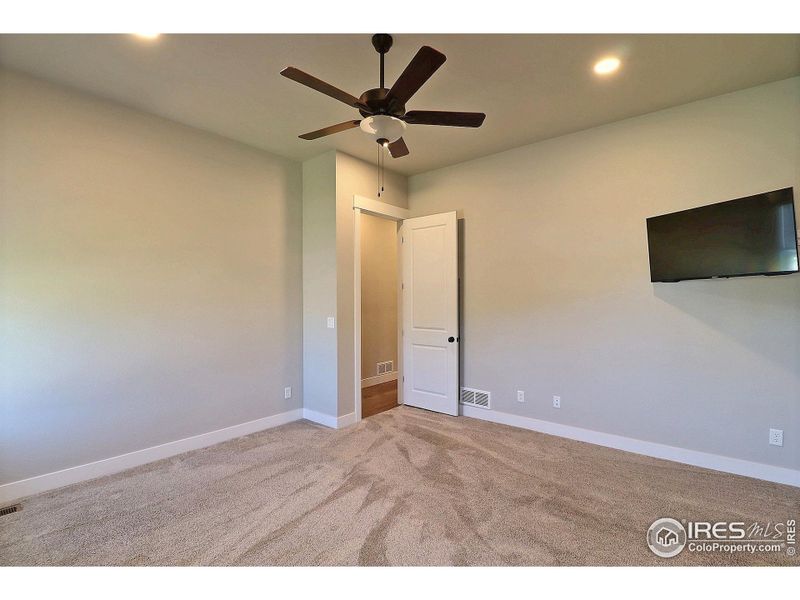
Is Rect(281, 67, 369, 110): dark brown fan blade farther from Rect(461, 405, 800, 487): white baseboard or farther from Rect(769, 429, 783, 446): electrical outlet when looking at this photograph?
Rect(769, 429, 783, 446): electrical outlet

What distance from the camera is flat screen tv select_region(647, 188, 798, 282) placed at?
2.49m

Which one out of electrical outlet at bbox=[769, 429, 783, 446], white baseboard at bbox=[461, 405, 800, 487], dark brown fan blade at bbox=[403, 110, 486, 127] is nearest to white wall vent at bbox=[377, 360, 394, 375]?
white baseboard at bbox=[461, 405, 800, 487]

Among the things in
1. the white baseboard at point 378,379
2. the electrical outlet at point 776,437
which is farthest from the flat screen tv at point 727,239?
the white baseboard at point 378,379

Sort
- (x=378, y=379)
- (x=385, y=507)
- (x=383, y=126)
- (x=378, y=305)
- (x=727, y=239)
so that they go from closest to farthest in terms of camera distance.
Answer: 1. (x=383, y=126)
2. (x=385, y=507)
3. (x=727, y=239)
4. (x=378, y=379)
5. (x=378, y=305)

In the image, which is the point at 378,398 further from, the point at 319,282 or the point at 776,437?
the point at 776,437

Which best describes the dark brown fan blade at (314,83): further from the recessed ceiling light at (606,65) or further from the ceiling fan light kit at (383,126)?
the recessed ceiling light at (606,65)

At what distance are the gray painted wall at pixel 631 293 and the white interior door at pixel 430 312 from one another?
8.1 inches

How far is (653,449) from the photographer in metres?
3.25

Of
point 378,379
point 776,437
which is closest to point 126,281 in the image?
point 378,379

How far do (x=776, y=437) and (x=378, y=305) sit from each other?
4798 millimetres
